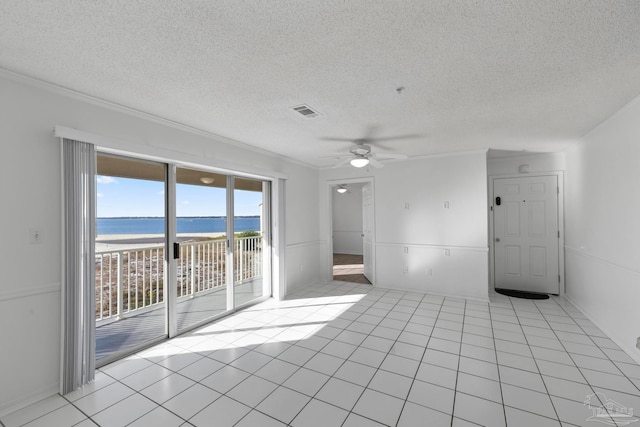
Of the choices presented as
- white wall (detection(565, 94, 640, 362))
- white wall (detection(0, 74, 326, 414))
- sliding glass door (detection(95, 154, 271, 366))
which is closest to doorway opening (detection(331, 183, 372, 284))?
sliding glass door (detection(95, 154, 271, 366))

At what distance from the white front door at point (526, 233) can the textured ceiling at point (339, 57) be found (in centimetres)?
204

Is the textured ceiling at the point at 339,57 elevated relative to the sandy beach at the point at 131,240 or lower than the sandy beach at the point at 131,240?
elevated

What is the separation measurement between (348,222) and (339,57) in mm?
8408

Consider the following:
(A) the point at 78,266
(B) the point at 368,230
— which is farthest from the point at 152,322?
(B) the point at 368,230

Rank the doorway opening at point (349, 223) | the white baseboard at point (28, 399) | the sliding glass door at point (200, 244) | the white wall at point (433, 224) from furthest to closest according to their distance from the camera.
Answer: the doorway opening at point (349, 223) < the white wall at point (433, 224) < the sliding glass door at point (200, 244) < the white baseboard at point (28, 399)

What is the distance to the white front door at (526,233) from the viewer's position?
15.4ft

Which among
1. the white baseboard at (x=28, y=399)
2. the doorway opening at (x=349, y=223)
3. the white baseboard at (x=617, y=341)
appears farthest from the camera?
the doorway opening at (x=349, y=223)

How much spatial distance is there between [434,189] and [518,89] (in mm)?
2595

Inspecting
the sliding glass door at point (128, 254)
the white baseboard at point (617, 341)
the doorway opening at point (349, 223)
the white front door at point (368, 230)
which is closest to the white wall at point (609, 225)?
the white baseboard at point (617, 341)

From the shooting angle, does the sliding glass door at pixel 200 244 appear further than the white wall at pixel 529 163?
No

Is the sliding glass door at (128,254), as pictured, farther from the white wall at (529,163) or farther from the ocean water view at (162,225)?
the white wall at (529,163)

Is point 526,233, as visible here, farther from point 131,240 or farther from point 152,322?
point 131,240

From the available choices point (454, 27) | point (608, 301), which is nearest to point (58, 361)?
point (454, 27)

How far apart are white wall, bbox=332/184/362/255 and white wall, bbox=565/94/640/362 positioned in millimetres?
6259
